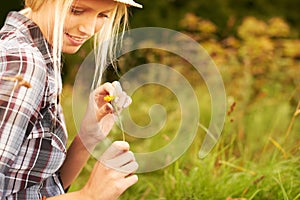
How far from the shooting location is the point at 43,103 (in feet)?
5.89

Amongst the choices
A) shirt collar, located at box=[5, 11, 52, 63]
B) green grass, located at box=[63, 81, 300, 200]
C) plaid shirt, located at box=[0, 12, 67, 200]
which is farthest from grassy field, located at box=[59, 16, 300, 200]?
shirt collar, located at box=[5, 11, 52, 63]

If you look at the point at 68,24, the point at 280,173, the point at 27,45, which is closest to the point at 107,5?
the point at 68,24

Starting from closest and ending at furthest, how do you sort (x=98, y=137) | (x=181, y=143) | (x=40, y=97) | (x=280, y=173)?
(x=40, y=97)
(x=98, y=137)
(x=280, y=173)
(x=181, y=143)

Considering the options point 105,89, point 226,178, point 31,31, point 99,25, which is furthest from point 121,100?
point 226,178

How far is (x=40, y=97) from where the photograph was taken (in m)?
1.73

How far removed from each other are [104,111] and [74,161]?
0.26 meters

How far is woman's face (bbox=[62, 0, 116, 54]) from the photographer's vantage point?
6.10 feet

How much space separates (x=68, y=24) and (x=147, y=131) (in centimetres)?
197

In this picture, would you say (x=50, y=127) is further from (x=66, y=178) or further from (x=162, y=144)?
(x=162, y=144)

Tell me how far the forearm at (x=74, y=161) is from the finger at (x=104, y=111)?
15 centimetres

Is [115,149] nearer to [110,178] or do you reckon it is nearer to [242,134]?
[110,178]

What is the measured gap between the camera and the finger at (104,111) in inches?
79.7

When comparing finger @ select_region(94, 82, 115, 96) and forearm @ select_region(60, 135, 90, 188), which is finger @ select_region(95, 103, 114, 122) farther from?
forearm @ select_region(60, 135, 90, 188)

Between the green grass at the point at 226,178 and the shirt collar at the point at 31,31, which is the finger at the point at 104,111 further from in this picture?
the green grass at the point at 226,178
